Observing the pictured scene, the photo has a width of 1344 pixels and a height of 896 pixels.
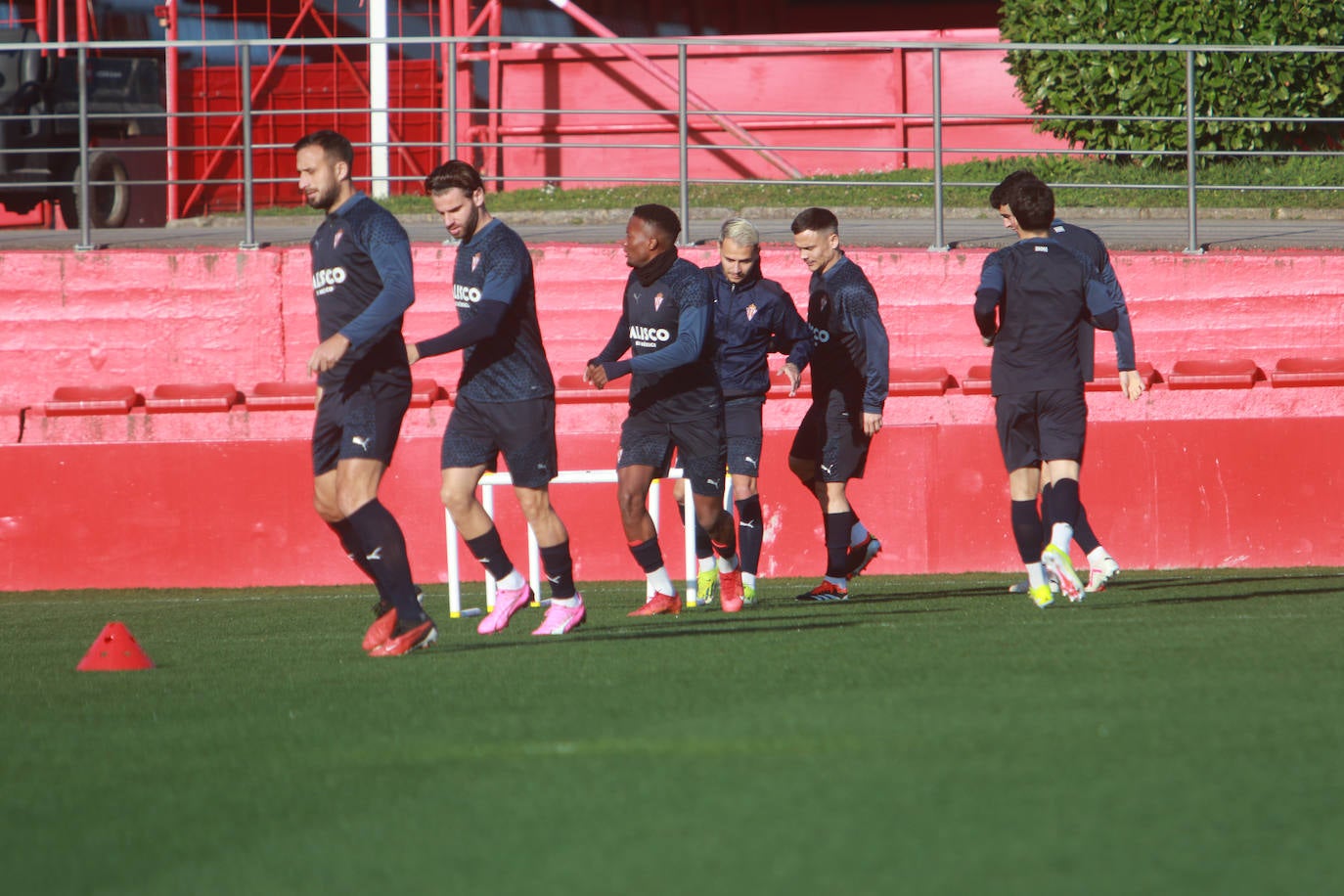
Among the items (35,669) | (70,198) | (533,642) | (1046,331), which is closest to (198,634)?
(35,669)

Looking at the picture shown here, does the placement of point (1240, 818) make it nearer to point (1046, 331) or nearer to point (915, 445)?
point (1046, 331)

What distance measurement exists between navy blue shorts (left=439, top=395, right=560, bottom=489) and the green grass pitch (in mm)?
785

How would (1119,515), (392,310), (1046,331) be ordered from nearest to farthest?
(392,310) → (1046,331) → (1119,515)

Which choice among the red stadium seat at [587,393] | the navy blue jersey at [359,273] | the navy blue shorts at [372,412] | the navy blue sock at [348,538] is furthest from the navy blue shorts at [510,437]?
the red stadium seat at [587,393]

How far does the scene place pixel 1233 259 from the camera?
41.4 ft

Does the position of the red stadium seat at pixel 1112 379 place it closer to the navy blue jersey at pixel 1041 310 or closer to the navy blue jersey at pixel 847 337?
the navy blue jersey at pixel 847 337

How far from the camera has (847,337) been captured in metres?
9.57

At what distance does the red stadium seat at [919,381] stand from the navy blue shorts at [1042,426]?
3.71 meters

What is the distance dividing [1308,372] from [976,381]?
2.17 meters

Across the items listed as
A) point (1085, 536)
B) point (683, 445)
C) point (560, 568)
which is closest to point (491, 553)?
point (560, 568)

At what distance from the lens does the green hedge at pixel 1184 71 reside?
1548 centimetres

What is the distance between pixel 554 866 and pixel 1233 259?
10460 mm

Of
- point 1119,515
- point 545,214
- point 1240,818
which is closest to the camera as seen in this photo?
point 1240,818

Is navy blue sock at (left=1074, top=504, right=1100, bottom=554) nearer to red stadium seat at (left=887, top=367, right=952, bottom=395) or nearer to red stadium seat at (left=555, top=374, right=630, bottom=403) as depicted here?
red stadium seat at (left=887, top=367, right=952, bottom=395)
